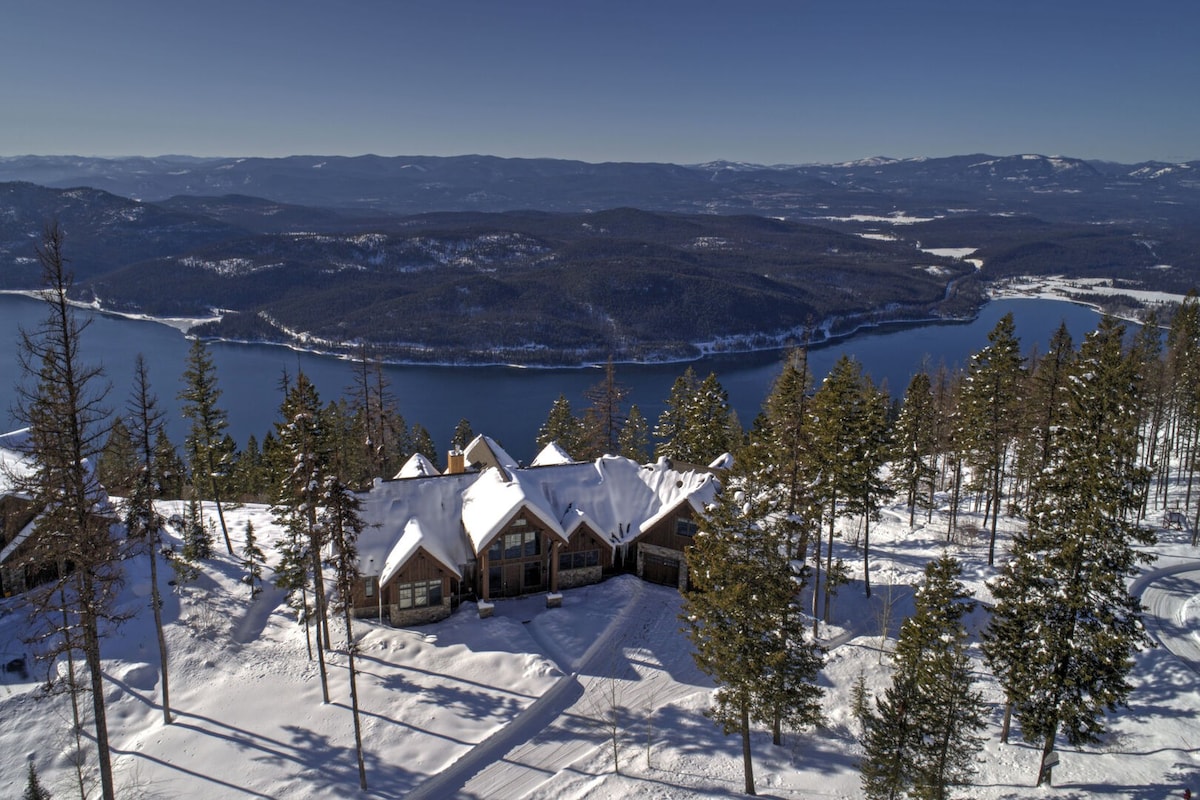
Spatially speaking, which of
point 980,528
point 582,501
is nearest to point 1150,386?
point 980,528

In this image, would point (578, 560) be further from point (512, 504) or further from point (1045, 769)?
point (1045, 769)

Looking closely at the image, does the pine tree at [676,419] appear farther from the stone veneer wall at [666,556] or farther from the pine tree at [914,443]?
the pine tree at [914,443]

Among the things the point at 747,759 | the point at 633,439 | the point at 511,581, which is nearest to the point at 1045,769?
the point at 747,759

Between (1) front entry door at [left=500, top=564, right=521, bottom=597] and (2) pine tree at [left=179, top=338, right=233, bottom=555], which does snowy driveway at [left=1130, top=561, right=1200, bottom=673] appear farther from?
(2) pine tree at [left=179, top=338, right=233, bottom=555]

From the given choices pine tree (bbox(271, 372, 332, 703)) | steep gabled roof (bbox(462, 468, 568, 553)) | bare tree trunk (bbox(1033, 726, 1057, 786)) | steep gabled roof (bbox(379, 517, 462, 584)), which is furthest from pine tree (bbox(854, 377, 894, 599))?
pine tree (bbox(271, 372, 332, 703))

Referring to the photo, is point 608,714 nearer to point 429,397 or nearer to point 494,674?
point 494,674
